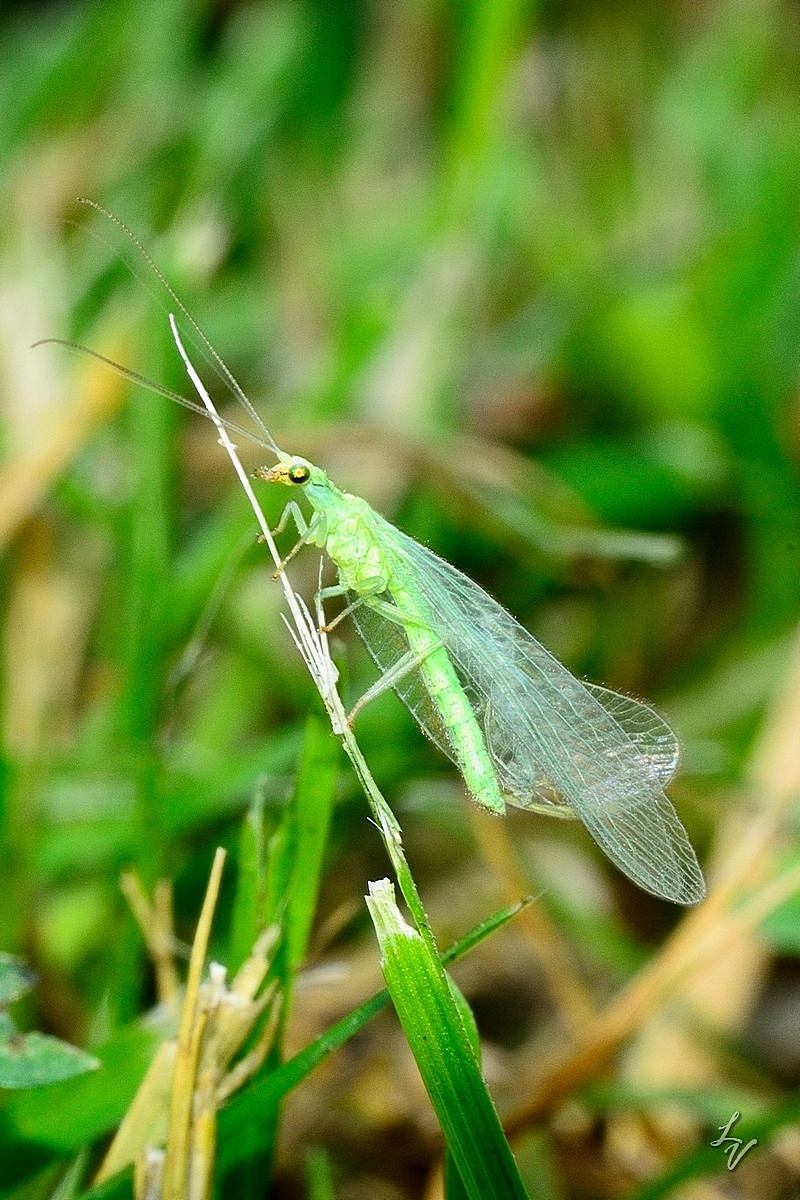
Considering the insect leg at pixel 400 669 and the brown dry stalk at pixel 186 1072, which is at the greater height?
the insect leg at pixel 400 669

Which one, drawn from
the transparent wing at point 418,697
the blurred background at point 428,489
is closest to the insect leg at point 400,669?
the transparent wing at point 418,697

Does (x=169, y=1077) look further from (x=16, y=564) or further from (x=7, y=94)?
(x=7, y=94)

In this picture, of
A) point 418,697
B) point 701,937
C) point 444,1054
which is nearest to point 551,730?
point 418,697

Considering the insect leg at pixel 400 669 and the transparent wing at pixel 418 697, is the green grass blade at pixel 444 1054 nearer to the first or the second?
the transparent wing at pixel 418 697

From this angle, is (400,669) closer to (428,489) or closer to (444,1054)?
(444,1054)

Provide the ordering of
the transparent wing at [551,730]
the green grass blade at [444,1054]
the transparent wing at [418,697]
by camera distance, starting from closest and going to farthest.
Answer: the green grass blade at [444,1054] → the transparent wing at [551,730] → the transparent wing at [418,697]

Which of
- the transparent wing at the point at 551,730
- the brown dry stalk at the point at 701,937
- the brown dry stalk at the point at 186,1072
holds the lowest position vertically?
the brown dry stalk at the point at 701,937

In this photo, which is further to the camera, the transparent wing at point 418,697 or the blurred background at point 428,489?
the blurred background at point 428,489

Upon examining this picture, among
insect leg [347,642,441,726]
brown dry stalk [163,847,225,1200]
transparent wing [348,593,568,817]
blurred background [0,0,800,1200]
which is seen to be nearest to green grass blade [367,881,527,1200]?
brown dry stalk [163,847,225,1200]
